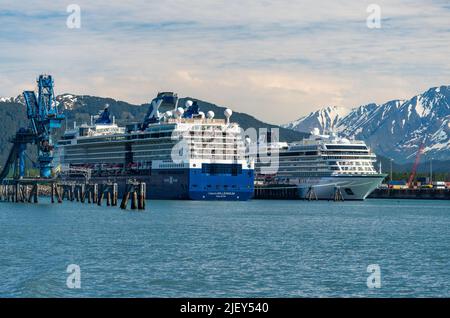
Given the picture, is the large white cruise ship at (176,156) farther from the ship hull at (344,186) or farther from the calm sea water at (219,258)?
the calm sea water at (219,258)

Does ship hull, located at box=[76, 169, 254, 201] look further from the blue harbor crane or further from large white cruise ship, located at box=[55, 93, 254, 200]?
the blue harbor crane

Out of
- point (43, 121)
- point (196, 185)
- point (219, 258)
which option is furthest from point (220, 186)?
point (219, 258)

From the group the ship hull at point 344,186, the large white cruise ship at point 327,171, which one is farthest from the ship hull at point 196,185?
the large white cruise ship at point 327,171

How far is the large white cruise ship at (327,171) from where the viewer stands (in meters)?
148

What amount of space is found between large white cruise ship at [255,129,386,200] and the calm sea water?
75.6 meters

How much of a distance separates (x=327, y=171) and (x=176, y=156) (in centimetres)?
3466

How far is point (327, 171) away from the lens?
14850 cm

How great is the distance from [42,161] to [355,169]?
52351mm

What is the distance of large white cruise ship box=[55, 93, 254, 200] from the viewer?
393 feet

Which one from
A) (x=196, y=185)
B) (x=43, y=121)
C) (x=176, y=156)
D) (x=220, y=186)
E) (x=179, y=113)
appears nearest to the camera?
(x=196, y=185)

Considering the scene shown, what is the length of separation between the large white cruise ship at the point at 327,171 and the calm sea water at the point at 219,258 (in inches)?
2978

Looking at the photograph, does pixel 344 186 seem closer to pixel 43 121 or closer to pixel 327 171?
pixel 327 171

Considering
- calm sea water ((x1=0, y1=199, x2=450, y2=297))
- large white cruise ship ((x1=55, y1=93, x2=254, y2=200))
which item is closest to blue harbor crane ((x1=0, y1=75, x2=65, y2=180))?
large white cruise ship ((x1=55, y1=93, x2=254, y2=200))
